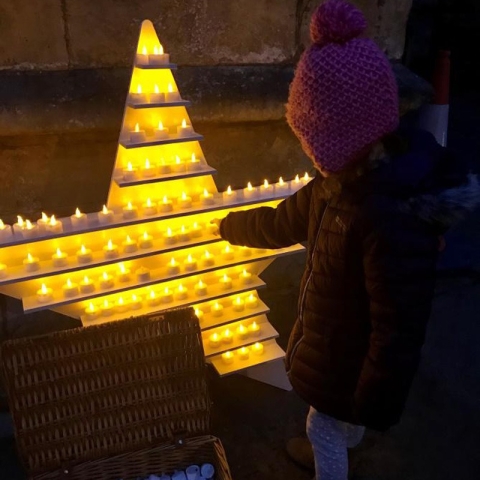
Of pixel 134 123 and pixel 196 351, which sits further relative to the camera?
pixel 196 351

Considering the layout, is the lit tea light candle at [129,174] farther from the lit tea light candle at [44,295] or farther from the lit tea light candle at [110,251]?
the lit tea light candle at [44,295]

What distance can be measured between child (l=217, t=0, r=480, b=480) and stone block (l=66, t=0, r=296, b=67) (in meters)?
1.02

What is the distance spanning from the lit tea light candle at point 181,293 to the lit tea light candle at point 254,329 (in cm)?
39

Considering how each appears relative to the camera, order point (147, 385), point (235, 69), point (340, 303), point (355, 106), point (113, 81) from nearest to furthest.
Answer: point (355, 106) → point (340, 303) → point (147, 385) → point (113, 81) → point (235, 69)

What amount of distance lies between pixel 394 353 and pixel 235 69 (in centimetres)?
161

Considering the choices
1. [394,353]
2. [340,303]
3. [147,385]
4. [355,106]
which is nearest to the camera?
[355,106]

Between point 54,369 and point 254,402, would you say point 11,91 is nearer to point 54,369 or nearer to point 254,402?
point 54,369

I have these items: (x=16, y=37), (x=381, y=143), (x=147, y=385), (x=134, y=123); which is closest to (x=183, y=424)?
(x=147, y=385)

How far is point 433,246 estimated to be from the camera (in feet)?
5.56

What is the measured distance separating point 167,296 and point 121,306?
7.4 inches

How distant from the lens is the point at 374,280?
1.68 m

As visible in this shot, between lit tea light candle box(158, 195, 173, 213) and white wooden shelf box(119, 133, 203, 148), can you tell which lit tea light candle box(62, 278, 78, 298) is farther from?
white wooden shelf box(119, 133, 203, 148)

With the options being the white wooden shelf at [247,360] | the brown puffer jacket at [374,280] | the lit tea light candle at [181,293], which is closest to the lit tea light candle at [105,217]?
the lit tea light candle at [181,293]

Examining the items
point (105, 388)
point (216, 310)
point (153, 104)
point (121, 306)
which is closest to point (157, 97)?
point (153, 104)
